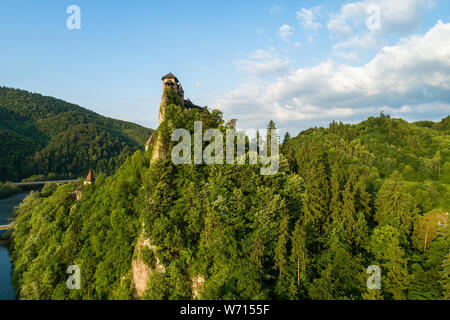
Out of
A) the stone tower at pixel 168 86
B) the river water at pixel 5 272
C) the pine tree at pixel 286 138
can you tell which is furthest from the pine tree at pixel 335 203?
the river water at pixel 5 272

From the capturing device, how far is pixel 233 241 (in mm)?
28578

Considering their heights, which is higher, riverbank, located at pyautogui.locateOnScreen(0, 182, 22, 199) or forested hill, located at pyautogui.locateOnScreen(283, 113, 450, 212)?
forested hill, located at pyautogui.locateOnScreen(283, 113, 450, 212)

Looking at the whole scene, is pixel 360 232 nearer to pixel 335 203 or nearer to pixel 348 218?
pixel 348 218

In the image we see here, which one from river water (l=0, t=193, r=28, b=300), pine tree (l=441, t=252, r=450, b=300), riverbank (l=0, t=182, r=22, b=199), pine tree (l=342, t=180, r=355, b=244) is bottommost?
river water (l=0, t=193, r=28, b=300)

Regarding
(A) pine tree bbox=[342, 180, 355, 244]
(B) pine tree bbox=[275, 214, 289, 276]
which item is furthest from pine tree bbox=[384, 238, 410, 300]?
(B) pine tree bbox=[275, 214, 289, 276]

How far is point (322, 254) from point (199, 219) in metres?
17.4

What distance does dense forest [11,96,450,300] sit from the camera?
26281 mm

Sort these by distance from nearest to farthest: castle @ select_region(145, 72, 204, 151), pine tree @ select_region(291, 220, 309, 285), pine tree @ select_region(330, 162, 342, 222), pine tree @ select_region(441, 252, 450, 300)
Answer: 1. pine tree @ select_region(291, 220, 309, 285)
2. pine tree @ select_region(441, 252, 450, 300)
3. pine tree @ select_region(330, 162, 342, 222)
4. castle @ select_region(145, 72, 204, 151)

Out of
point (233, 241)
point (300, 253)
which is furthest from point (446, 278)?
→ point (233, 241)

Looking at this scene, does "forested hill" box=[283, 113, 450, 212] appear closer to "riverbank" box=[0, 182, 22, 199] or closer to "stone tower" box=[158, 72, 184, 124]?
"stone tower" box=[158, 72, 184, 124]

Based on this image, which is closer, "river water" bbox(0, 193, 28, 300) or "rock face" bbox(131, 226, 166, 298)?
"rock face" bbox(131, 226, 166, 298)

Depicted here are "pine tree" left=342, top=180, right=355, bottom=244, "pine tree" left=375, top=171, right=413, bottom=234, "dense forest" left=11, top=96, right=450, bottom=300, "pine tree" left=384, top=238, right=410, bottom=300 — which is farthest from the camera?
"pine tree" left=375, top=171, right=413, bottom=234

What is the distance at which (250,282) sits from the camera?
959 inches
